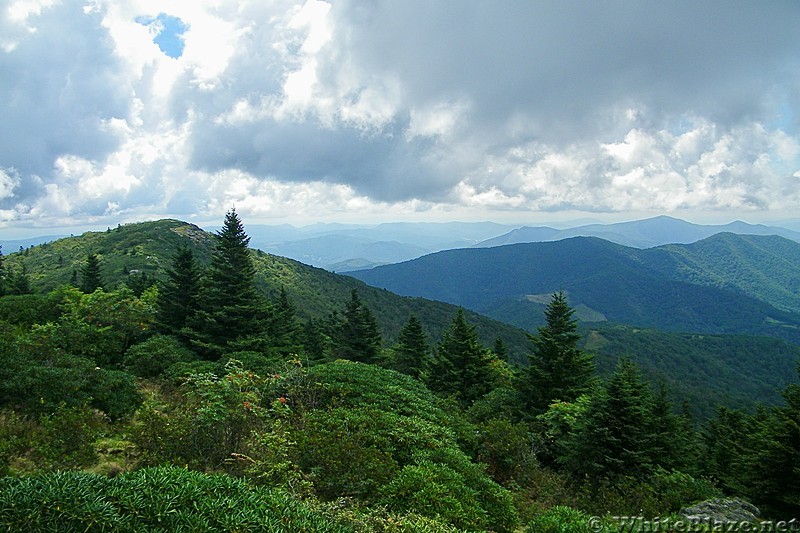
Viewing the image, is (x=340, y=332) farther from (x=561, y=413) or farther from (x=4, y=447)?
(x=4, y=447)

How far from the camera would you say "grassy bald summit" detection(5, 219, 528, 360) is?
68312 millimetres

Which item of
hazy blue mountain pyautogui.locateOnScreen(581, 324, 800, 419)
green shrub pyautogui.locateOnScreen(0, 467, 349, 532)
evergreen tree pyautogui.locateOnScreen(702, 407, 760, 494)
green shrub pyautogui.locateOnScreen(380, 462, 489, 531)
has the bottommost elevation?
hazy blue mountain pyautogui.locateOnScreen(581, 324, 800, 419)

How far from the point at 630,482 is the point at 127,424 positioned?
40.0ft

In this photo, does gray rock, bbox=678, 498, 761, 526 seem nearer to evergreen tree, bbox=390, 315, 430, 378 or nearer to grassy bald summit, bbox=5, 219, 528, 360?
evergreen tree, bbox=390, 315, 430, 378

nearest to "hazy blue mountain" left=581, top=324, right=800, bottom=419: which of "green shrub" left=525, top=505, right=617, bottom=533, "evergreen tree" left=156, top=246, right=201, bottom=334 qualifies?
"evergreen tree" left=156, top=246, right=201, bottom=334

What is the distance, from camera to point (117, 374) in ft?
33.6

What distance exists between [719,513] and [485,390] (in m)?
18.1

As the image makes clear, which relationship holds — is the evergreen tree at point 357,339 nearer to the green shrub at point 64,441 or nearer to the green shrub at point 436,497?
the green shrub at point 64,441

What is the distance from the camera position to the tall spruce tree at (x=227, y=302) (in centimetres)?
1961

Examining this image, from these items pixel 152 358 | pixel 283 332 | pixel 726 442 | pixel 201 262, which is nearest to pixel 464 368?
pixel 283 332

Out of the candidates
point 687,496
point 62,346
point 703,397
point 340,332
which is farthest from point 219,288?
point 703,397

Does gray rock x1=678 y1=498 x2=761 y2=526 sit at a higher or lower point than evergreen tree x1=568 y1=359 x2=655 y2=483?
higher

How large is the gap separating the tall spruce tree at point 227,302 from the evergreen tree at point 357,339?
7720mm

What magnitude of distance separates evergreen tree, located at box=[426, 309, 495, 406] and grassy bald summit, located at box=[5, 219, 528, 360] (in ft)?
162
